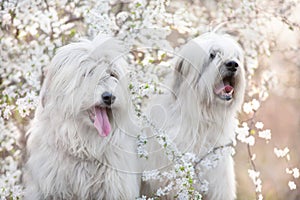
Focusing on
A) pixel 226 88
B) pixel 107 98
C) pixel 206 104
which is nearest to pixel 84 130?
pixel 107 98

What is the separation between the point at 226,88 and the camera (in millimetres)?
4074

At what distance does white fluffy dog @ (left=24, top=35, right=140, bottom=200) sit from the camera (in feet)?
12.2

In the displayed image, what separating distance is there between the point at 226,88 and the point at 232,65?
0.54 ft

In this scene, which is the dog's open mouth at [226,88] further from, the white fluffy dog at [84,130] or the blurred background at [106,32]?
the white fluffy dog at [84,130]

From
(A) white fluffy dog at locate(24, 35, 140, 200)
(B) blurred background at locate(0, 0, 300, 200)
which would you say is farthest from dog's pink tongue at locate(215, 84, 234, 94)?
(A) white fluffy dog at locate(24, 35, 140, 200)

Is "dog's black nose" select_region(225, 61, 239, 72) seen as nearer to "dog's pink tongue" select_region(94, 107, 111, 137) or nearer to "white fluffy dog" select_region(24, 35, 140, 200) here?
"white fluffy dog" select_region(24, 35, 140, 200)

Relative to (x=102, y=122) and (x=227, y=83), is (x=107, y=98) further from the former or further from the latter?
(x=227, y=83)

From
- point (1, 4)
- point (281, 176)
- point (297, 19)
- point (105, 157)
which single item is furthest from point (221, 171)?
point (281, 176)

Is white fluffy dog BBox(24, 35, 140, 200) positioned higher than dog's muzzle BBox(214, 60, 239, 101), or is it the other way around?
dog's muzzle BBox(214, 60, 239, 101)

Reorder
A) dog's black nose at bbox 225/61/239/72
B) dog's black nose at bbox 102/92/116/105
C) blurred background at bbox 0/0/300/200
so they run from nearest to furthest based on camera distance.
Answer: dog's black nose at bbox 102/92/116/105 < dog's black nose at bbox 225/61/239/72 < blurred background at bbox 0/0/300/200

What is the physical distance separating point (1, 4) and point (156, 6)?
116 cm

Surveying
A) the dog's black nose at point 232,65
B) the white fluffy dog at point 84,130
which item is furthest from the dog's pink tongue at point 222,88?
the white fluffy dog at point 84,130

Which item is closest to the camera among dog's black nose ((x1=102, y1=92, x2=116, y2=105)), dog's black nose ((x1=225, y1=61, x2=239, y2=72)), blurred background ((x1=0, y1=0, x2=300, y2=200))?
dog's black nose ((x1=102, y1=92, x2=116, y2=105))

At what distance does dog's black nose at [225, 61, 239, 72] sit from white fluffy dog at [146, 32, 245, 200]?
0.05 ft
